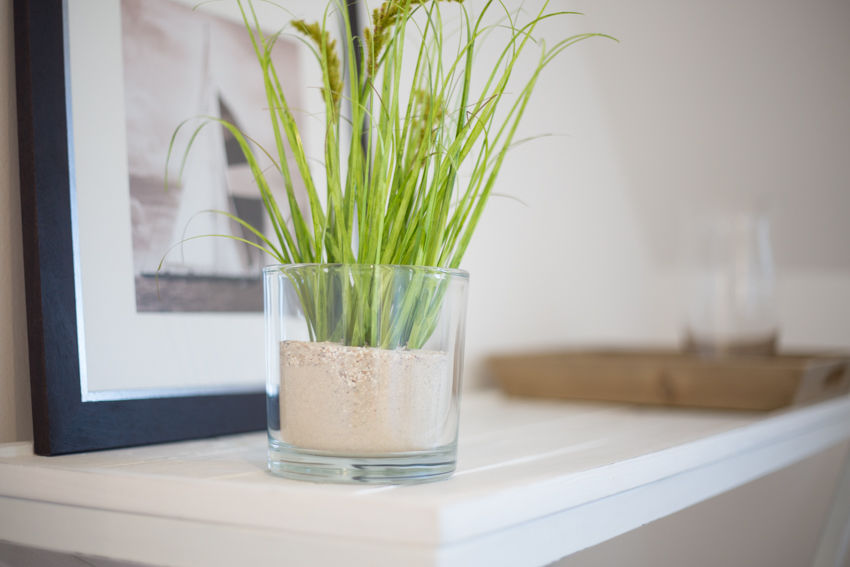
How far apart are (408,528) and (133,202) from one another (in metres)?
0.35

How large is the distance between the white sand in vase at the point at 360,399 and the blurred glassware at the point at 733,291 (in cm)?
71

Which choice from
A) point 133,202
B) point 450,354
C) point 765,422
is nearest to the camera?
point 450,354

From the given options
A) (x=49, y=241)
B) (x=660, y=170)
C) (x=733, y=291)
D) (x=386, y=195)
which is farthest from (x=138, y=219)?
(x=660, y=170)

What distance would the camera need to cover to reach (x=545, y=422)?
2.51 feet

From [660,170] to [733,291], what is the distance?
0.45 m

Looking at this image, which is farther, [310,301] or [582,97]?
[582,97]

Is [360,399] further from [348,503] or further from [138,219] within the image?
[138,219]

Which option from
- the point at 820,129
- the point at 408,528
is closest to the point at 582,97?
the point at 820,129

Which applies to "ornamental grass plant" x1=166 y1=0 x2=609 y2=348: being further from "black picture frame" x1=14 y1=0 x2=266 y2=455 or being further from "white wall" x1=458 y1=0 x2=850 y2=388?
"white wall" x1=458 y1=0 x2=850 y2=388

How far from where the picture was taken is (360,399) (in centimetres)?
42

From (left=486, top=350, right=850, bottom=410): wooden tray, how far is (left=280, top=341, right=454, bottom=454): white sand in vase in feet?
1.66

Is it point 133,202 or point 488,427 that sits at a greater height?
point 133,202

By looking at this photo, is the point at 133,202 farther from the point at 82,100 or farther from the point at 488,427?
the point at 488,427

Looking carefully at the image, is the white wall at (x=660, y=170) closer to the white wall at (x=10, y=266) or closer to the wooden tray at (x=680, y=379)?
the wooden tray at (x=680, y=379)
